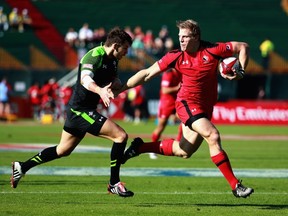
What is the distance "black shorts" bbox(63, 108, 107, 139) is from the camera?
32.3 feet

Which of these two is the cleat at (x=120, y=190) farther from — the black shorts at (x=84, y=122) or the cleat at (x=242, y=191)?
the cleat at (x=242, y=191)

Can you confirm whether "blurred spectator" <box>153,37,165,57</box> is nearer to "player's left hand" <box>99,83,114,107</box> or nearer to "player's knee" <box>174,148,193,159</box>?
"player's knee" <box>174,148,193,159</box>

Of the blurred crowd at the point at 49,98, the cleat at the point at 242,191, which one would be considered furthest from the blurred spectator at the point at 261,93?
the cleat at the point at 242,191

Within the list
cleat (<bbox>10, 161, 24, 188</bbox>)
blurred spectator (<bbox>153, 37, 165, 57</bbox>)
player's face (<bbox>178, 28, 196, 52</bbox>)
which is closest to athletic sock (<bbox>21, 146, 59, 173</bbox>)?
cleat (<bbox>10, 161, 24, 188</bbox>)

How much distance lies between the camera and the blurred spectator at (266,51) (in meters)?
39.1

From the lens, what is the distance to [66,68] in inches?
1486

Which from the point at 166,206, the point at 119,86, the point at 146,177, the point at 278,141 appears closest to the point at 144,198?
the point at 166,206

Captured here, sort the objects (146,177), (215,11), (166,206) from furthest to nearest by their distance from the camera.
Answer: (215,11), (146,177), (166,206)

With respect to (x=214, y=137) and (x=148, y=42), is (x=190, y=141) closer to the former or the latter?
(x=214, y=137)

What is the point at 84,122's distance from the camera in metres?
9.89

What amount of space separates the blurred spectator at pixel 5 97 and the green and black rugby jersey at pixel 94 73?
26013 mm

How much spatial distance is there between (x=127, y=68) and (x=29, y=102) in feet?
16.6

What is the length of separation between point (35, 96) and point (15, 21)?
5.83 metres

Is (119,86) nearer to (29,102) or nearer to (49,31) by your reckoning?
(29,102)
